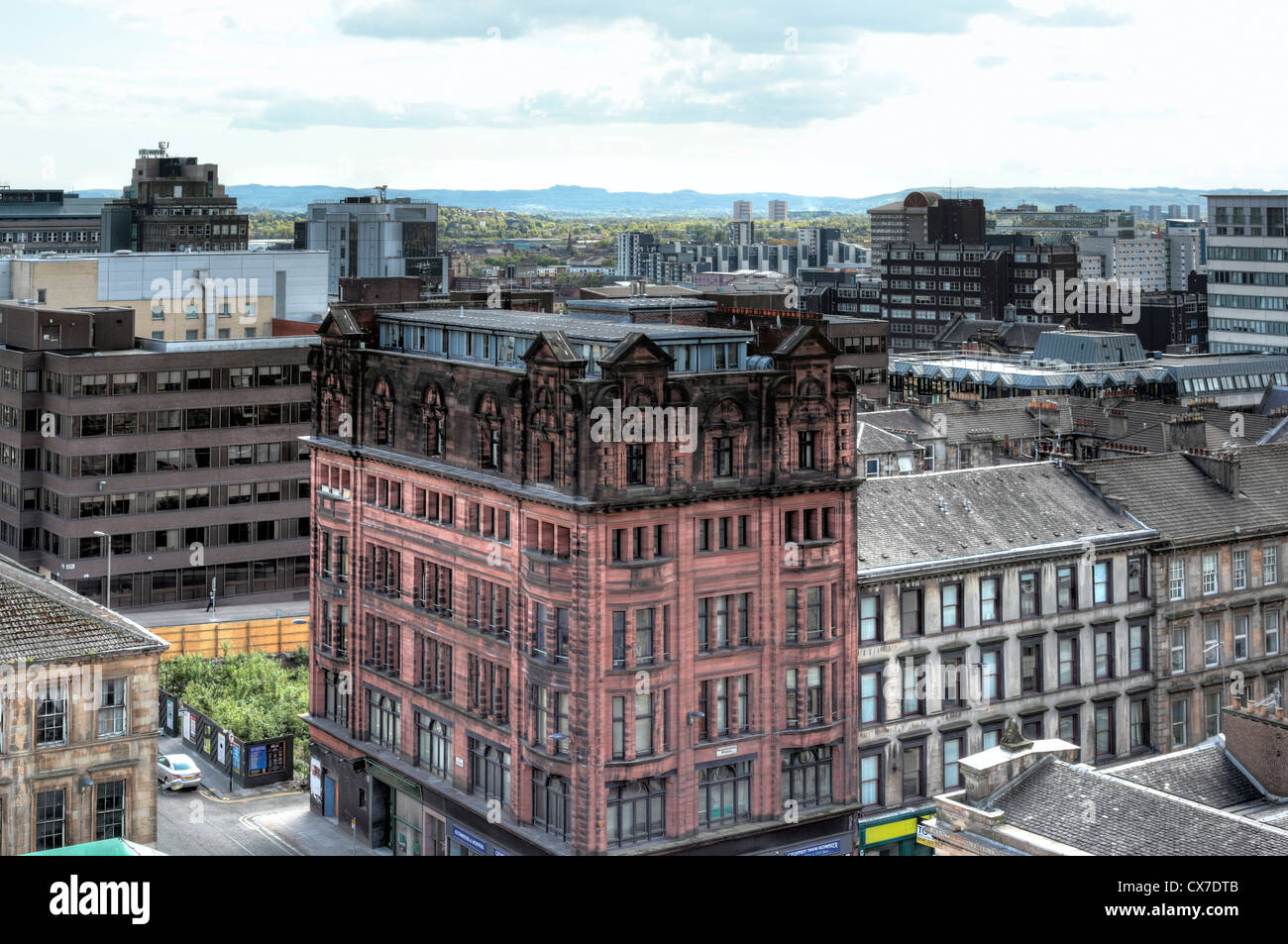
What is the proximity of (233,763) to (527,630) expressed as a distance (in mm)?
32292

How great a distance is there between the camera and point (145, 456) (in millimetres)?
132625

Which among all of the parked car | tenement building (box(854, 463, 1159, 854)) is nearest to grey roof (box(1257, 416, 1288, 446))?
tenement building (box(854, 463, 1159, 854))

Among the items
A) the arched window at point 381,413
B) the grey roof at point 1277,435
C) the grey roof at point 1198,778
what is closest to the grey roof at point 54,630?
the arched window at point 381,413

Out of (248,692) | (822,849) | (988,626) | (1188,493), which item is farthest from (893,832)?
(248,692)

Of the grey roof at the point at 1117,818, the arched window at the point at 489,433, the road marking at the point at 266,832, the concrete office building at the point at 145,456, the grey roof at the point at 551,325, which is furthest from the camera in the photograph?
the concrete office building at the point at 145,456

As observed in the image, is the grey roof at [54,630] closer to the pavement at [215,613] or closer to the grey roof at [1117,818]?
the grey roof at [1117,818]

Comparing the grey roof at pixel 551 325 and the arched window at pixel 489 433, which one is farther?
the grey roof at pixel 551 325

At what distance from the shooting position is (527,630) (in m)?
73.2

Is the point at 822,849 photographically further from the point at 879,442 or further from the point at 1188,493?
the point at 879,442

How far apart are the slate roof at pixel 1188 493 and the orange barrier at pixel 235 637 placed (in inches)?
2369

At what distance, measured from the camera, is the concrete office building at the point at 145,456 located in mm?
130750

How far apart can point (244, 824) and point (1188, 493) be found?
53.9 m
